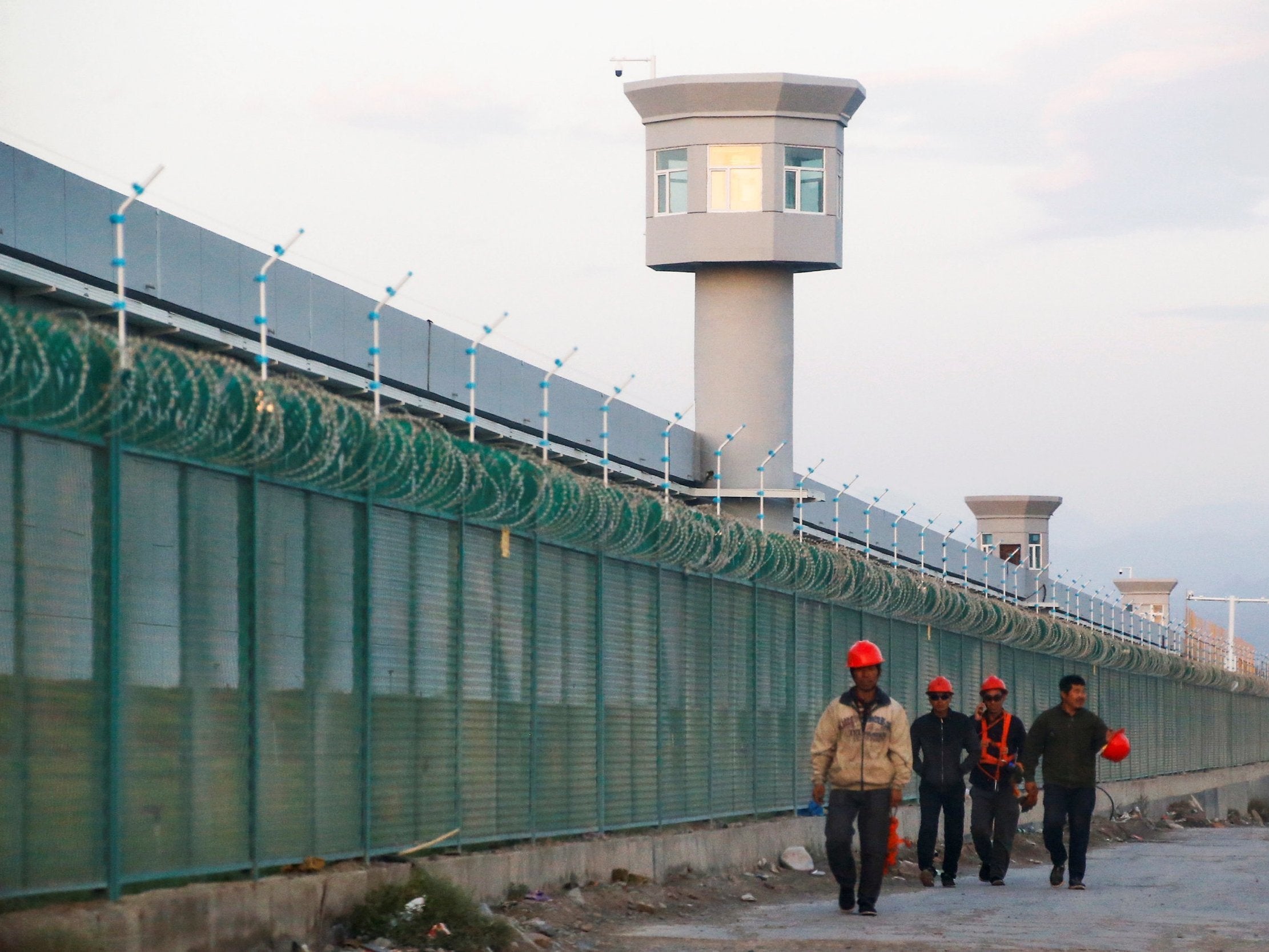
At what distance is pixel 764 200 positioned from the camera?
36469mm

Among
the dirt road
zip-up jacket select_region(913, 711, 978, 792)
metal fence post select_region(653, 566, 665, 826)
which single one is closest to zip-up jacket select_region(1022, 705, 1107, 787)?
zip-up jacket select_region(913, 711, 978, 792)

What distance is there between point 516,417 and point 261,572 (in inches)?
914

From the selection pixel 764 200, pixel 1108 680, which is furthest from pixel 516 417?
pixel 1108 680

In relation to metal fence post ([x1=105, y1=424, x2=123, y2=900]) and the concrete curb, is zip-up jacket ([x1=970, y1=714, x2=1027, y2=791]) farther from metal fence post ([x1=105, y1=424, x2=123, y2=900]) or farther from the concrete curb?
metal fence post ([x1=105, y1=424, x2=123, y2=900])

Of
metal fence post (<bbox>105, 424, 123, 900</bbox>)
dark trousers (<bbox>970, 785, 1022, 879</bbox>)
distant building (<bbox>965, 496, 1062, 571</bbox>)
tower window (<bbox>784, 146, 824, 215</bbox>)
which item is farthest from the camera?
distant building (<bbox>965, 496, 1062, 571</bbox>)

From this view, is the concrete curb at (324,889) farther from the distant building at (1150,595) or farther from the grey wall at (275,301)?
the distant building at (1150,595)

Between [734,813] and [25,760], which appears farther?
[734,813]

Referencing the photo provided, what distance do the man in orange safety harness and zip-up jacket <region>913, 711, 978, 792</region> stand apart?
136 mm

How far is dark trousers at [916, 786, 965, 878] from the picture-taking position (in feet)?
50.7

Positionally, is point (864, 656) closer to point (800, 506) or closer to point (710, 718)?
point (710, 718)

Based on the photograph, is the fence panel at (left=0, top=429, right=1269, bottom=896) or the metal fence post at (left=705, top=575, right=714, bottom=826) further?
the metal fence post at (left=705, top=575, right=714, bottom=826)

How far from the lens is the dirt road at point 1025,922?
10.3m

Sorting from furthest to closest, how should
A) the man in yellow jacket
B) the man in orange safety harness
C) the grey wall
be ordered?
the grey wall
the man in orange safety harness
the man in yellow jacket

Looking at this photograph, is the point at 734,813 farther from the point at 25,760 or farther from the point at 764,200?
the point at 764,200
